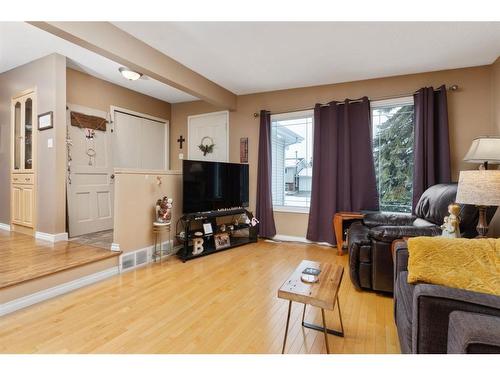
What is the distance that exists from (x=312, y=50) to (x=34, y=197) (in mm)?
4083

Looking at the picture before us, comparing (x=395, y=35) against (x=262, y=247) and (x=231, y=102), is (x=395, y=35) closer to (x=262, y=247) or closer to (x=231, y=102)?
(x=231, y=102)

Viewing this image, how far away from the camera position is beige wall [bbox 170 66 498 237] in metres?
3.39

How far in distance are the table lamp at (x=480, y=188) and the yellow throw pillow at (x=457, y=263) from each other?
0.56 meters

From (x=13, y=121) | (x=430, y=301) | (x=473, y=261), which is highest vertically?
(x=13, y=121)

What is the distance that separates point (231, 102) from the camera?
182 inches

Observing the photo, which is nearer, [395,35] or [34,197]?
[395,35]

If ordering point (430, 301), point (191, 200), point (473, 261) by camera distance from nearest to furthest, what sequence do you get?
point (430, 301) < point (473, 261) < point (191, 200)

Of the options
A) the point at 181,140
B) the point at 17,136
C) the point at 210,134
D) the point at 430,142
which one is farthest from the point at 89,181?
the point at 430,142

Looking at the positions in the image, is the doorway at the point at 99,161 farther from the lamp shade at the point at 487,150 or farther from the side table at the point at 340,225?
the lamp shade at the point at 487,150

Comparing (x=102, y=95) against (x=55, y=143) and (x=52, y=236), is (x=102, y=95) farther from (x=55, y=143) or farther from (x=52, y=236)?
(x=52, y=236)

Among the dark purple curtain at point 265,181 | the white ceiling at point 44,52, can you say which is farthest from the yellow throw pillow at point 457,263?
the white ceiling at point 44,52

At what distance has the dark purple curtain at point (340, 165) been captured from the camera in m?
3.85

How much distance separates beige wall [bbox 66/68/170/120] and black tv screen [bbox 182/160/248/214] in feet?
6.14
